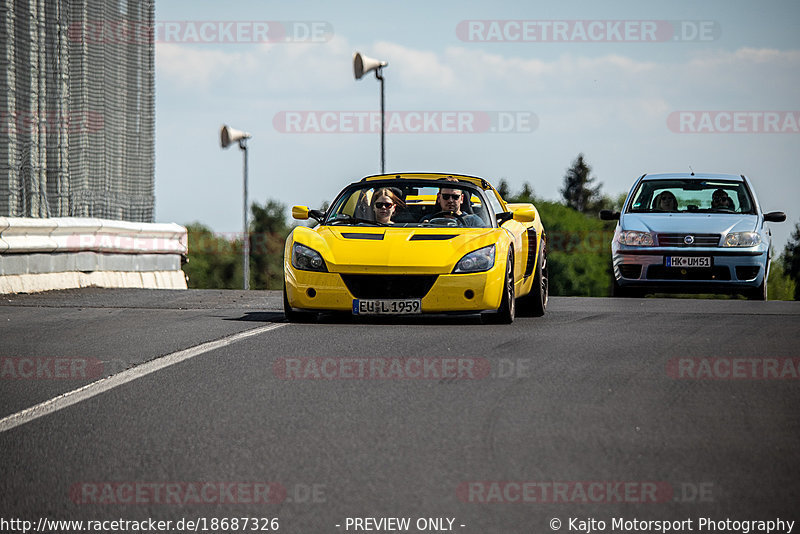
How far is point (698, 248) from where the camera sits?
15.9 metres

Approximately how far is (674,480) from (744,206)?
41.7 feet

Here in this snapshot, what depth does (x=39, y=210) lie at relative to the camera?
68.1 feet

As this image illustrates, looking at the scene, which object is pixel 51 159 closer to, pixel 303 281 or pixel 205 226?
pixel 303 281

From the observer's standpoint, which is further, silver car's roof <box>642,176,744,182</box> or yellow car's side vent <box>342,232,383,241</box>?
silver car's roof <box>642,176,744,182</box>

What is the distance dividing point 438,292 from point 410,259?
380 mm

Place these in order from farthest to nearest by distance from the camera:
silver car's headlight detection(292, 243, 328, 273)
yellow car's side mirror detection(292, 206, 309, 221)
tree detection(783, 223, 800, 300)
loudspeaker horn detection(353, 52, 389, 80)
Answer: tree detection(783, 223, 800, 300) < loudspeaker horn detection(353, 52, 389, 80) < yellow car's side mirror detection(292, 206, 309, 221) < silver car's headlight detection(292, 243, 328, 273)

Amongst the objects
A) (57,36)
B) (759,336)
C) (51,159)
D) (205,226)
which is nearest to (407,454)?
(759,336)

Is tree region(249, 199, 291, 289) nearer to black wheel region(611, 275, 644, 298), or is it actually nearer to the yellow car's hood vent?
black wheel region(611, 275, 644, 298)

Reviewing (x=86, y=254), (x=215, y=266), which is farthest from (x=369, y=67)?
(x=215, y=266)

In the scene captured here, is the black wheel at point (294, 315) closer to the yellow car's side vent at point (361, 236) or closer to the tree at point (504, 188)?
the yellow car's side vent at point (361, 236)

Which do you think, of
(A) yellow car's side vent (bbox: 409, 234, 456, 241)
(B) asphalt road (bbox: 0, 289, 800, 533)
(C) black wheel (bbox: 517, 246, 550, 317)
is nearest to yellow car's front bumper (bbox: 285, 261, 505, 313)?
(B) asphalt road (bbox: 0, 289, 800, 533)

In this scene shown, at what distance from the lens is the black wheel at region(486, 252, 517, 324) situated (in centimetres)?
1109

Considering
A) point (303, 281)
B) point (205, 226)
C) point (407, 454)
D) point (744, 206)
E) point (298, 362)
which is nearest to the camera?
point (407, 454)

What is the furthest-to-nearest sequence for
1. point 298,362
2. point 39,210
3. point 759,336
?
1. point 39,210
2. point 759,336
3. point 298,362
